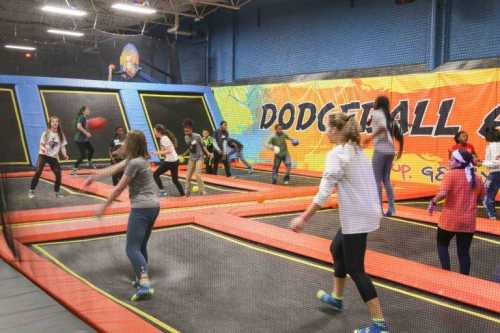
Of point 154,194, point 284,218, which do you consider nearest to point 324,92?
point 284,218

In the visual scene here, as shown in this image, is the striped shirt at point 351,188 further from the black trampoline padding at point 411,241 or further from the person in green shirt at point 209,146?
the person in green shirt at point 209,146

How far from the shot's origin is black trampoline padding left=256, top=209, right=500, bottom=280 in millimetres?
3959

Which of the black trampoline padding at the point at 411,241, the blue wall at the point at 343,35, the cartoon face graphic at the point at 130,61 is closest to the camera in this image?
the black trampoline padding at the point at 411,241

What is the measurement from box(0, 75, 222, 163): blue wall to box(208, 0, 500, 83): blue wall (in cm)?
219

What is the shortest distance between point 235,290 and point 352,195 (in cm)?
124

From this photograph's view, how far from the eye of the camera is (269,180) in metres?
8.83

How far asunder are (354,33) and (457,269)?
304 inches

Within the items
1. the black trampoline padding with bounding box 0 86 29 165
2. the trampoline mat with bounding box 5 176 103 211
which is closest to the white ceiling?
the black trampoline padding with bounding box 0 86 29 165

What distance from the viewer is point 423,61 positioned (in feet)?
30.4

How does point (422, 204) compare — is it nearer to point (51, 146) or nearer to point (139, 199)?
point (139, 199)

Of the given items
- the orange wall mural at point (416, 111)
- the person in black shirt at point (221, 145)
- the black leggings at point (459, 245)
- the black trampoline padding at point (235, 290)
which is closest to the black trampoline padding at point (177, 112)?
the person in black shirt at point (221, 145)

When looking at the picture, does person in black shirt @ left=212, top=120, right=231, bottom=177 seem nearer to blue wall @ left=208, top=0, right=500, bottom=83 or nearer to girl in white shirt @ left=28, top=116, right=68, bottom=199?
blue wall @ left=208, top=0, right=500, bottom=83

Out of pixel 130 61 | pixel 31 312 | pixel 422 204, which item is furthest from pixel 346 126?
pixel 130 61

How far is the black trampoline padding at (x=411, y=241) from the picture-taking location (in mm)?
3959
